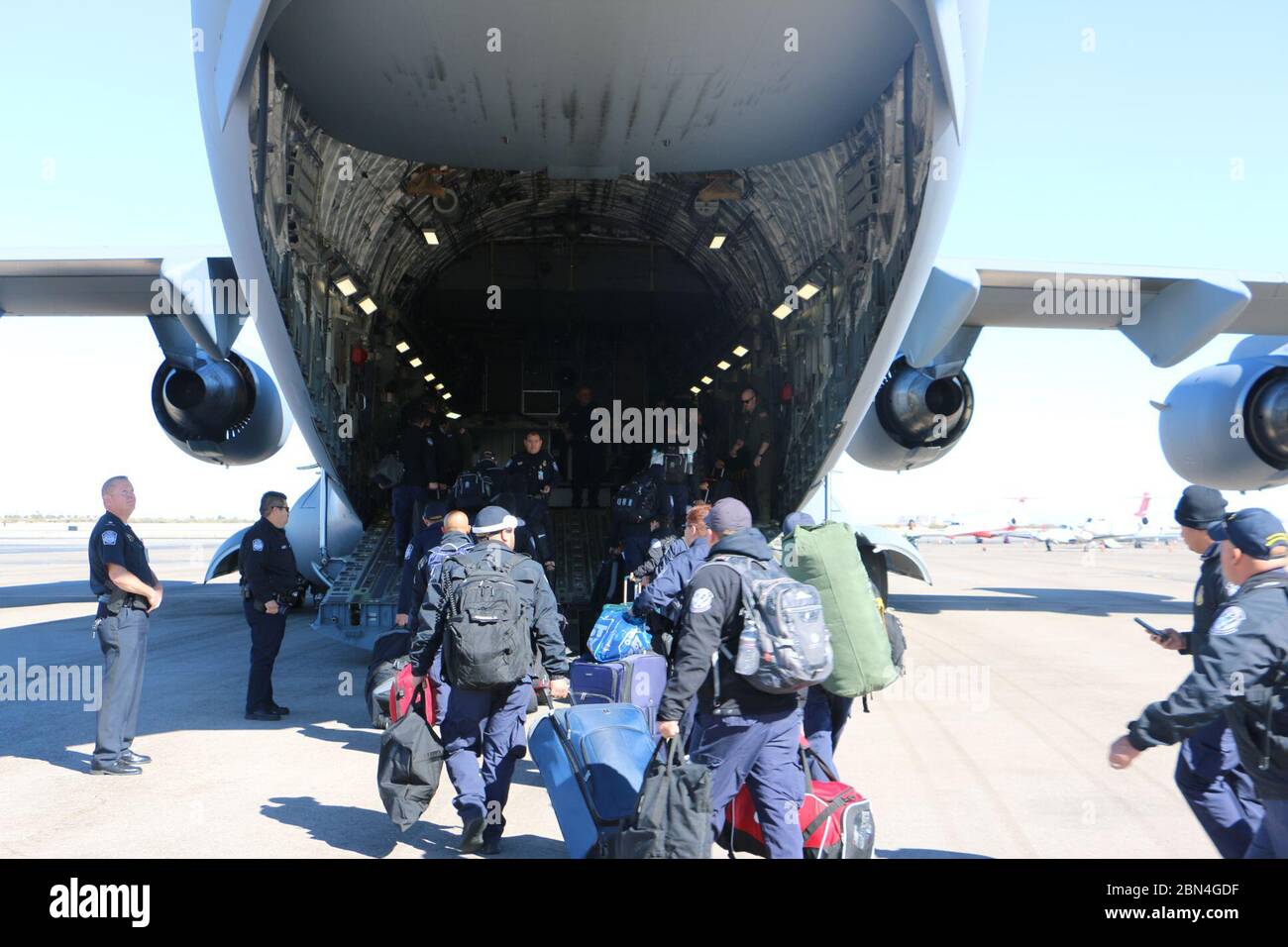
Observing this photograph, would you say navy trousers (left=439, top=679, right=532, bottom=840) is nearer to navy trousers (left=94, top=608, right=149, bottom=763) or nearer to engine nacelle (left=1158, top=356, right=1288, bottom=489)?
navy trousers (left=94, top=608, right=149, bottom=763)

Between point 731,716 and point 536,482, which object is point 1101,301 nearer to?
point 536,482

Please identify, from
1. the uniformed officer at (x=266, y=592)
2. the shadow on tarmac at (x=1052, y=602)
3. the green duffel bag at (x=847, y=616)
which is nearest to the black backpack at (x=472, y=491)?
the uniformed officer at (x=266, y=592)

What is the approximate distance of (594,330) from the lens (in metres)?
17.0

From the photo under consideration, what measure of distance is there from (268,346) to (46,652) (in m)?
5.60

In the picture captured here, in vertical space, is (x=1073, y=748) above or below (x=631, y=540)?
below

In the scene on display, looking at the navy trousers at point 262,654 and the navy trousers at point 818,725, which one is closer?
the navy trousers at point 818,725

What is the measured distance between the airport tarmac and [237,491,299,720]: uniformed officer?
0.26 m

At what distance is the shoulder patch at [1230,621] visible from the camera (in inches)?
128

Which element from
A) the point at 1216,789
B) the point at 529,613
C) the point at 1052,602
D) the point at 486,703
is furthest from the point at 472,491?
the point at 1052,602

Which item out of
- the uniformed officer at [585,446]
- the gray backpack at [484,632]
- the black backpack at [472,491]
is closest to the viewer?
the gray backpack at [484,632]

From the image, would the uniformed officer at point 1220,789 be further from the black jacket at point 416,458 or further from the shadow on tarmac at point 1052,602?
the shadow on tarmac at point 1052,602

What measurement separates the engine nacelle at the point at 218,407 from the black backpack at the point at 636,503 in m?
4.81
